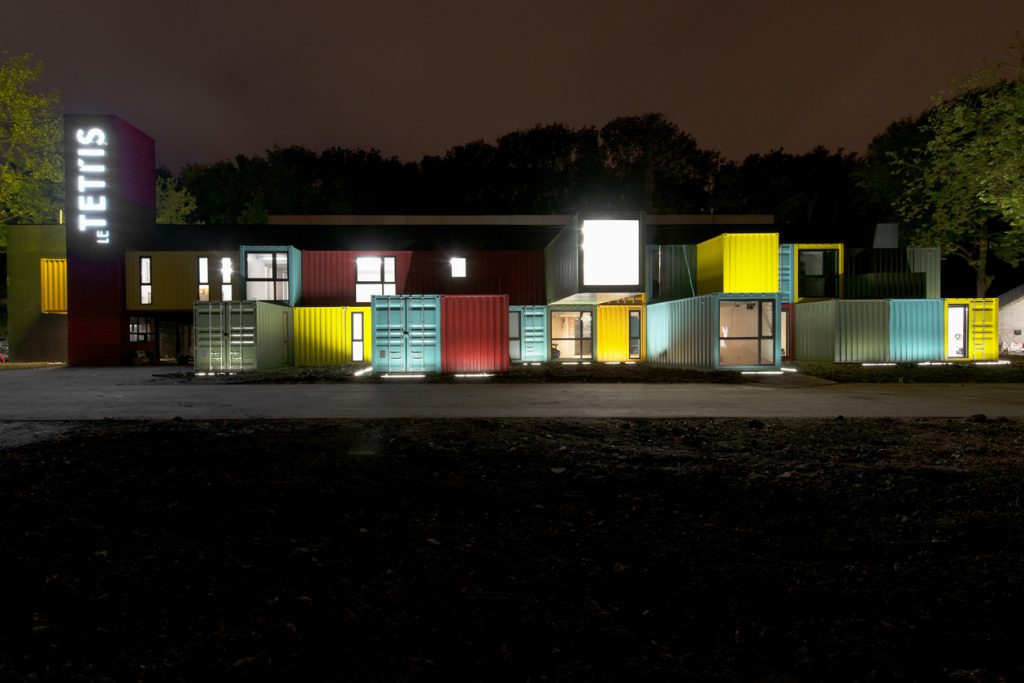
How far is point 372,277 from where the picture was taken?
29.2 meters

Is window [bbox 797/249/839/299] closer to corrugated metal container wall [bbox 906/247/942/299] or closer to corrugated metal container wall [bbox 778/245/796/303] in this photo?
corrugated metal container wall [bbox 778/245/796/303]

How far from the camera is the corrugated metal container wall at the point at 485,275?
29.7 m

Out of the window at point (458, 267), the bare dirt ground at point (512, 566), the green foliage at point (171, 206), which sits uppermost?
the green foliage at point (171, 206)

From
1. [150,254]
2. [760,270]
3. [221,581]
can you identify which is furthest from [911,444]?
[150,254]

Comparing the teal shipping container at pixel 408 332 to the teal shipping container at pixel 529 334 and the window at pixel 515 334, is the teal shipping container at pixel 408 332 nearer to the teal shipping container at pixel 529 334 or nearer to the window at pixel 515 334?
the teal shipping container at pixel 529 334

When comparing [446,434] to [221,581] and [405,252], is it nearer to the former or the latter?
[221,581]

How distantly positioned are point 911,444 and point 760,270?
48.9ft

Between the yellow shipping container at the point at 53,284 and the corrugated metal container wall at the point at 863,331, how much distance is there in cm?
3660

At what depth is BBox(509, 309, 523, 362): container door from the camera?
28.5 metres

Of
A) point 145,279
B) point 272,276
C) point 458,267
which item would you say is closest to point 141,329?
point 145,279

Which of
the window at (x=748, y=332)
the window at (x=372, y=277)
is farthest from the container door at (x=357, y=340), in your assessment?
the window at (x=748, y=332)

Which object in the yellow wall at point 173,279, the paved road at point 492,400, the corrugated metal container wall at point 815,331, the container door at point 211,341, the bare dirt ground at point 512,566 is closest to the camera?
the bare dirt ground at point 512,566

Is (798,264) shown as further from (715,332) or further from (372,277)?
(372,277)

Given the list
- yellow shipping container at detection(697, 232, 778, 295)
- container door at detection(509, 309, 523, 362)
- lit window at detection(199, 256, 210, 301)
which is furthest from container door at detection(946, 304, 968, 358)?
lit window at detection(199, 256, 210, 301)
